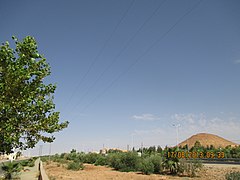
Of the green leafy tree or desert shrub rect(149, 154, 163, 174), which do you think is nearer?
the green leafy tree

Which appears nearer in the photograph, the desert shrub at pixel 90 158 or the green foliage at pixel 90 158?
the green foliage at pixel 90 158

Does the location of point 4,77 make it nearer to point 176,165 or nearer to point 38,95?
point 38,95

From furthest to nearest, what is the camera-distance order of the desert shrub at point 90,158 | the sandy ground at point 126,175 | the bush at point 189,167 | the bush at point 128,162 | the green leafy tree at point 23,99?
1. the desert shrub at point 90,158
2. the bush at point 128,162
3. the bush at point 189,167
4. the sandy ground at point 126,175
5. the green leafy tree at point 23,99

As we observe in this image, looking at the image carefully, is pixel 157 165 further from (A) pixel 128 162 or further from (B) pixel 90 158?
(B) pixel 90 158

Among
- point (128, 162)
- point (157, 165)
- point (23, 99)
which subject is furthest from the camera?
point (128, 162)

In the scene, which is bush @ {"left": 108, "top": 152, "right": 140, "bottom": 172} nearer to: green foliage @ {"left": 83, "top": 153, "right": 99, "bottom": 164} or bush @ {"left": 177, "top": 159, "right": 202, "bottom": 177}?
bush @ {"left": 177, "top": 159, "right": 202, "bottom": 177}

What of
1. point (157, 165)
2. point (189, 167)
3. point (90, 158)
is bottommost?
point (90, 158)

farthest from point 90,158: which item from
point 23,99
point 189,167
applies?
point 23,99

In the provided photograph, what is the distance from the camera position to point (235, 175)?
14.8 meters

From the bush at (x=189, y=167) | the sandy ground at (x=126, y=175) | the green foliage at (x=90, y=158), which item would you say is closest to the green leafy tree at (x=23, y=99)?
the sandy ground at (x=126, y=175)

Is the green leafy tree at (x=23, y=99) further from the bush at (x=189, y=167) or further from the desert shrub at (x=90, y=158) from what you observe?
the desert shrub at (x=90, y=158)

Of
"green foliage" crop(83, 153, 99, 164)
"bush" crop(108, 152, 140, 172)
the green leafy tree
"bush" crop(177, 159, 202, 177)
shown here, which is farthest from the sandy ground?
"green foliage" crop(83, 153, 99, 164)

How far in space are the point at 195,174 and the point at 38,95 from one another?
19783 mm

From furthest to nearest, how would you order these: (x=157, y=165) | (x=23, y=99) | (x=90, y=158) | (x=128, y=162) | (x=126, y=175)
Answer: (x=90, y=158)
(x=128, y=162)
(x=157, y=165)
(x=126, y=175)
(x=23, y=99)
